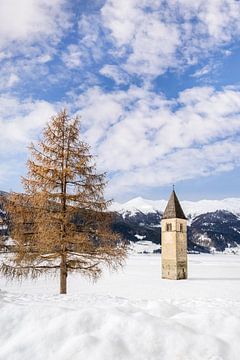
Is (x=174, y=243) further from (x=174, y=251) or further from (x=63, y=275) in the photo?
(x=63, y=275)

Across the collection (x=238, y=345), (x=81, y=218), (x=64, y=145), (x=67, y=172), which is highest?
(x=64, y=145)

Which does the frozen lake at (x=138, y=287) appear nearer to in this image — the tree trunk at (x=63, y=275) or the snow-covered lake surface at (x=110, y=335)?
the tree trunk at (x=63, y=275)

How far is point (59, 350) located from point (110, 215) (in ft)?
37.0

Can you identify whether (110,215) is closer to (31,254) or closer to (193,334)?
(31,254)

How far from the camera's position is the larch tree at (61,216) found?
15203mm

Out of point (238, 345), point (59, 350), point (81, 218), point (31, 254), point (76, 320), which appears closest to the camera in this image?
point (59, 350)

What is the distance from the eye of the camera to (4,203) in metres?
15.5

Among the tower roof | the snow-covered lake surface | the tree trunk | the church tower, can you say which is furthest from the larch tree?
the tower roof

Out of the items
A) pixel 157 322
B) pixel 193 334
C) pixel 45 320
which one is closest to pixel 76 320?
pixel 45 320

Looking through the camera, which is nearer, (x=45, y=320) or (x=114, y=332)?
(x=114, y=332)

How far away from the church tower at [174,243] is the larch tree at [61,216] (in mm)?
33405

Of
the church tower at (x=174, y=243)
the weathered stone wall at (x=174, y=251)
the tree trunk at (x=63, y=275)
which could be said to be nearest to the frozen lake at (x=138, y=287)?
the tree trunk at (x=63, y=275)

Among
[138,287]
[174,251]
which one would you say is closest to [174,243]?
[174,251]

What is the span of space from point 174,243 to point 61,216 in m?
37.5
